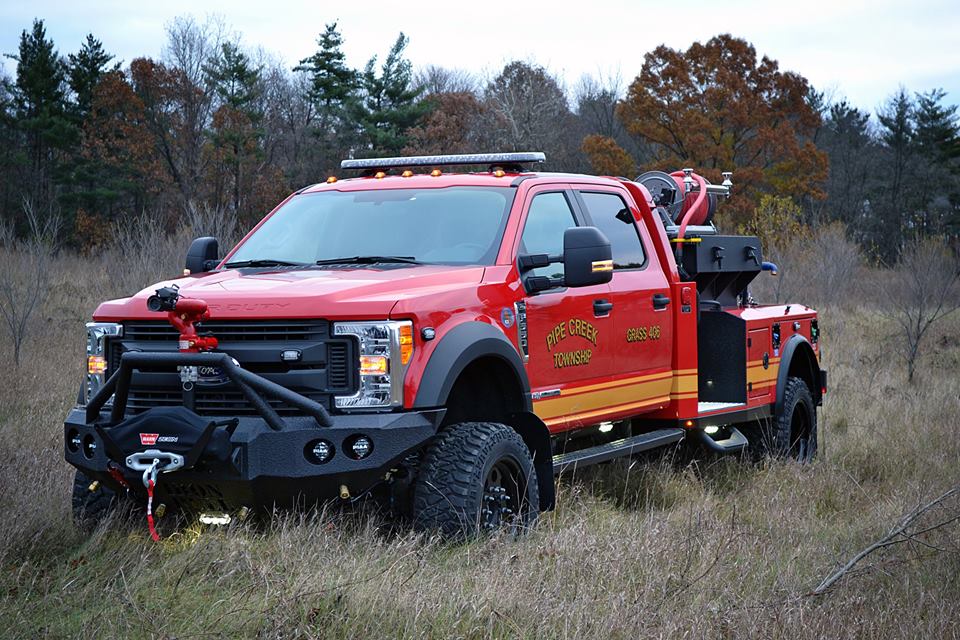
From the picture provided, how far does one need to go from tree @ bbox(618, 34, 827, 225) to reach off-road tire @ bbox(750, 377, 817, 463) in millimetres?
29666

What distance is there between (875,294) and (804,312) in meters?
19.1

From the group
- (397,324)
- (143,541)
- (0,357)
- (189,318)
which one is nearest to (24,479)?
(143,541)

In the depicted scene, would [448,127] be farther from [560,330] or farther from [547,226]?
[560,330]

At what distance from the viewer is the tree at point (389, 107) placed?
137 feet

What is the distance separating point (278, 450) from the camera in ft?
16.9

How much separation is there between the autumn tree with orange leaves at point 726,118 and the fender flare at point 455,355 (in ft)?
113

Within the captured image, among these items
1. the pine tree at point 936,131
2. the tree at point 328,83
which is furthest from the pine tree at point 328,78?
the pine tree at point 936,131

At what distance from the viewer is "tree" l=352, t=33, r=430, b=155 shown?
41625 mm

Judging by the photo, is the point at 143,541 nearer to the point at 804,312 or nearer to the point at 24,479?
the point at 24,479

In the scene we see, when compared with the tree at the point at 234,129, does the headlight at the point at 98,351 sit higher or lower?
lower

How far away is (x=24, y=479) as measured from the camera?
6.54 m

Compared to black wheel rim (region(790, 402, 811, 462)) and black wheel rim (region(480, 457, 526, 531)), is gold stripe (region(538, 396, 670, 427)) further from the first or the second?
black wheel rim (region(790, 402, 811, 462))

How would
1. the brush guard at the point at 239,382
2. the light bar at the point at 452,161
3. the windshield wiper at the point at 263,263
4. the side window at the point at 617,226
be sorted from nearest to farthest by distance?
the brush guard at the point at 239,382 → the windshield wiper at the point at 263,263 → the light bar at the point at 452,161 → the side window at the point at 617,226

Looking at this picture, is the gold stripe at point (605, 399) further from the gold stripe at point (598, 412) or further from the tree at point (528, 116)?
the tree at point (528, 116)
